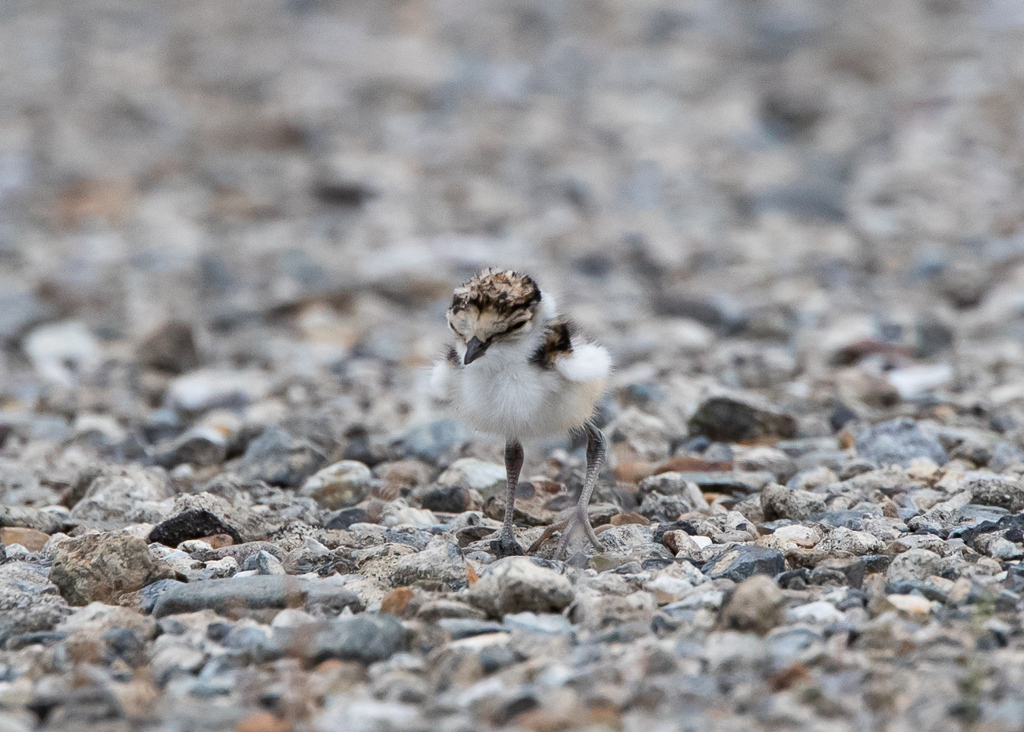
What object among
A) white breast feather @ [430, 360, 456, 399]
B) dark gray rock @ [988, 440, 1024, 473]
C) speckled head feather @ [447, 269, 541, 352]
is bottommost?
dark gray rock @ [988, 440, 1024, 473]

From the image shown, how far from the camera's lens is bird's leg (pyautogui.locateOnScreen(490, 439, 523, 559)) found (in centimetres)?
482

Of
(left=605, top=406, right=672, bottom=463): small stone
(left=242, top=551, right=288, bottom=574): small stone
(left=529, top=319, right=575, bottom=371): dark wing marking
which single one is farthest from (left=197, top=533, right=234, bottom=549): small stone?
(left=605, top=406, right=672, bottom=463): small stone

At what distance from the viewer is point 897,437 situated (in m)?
5.91

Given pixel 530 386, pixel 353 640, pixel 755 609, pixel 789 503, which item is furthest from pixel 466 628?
pixel 789 503

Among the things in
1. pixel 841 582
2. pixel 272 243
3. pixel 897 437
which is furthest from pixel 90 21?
pixel 841 582

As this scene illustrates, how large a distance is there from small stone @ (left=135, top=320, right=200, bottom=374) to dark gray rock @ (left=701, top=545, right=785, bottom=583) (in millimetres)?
4765

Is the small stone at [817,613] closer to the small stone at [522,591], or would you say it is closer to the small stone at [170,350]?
the small stone at [522,591]

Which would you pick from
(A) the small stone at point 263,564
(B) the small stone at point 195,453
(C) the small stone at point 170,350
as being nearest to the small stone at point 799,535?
(A) the small stone at point 263,564

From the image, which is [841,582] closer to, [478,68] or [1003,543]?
[1003,543]

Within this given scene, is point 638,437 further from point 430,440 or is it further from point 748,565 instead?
point 748,565

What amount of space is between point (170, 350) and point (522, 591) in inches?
188

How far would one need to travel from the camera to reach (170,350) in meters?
8.16

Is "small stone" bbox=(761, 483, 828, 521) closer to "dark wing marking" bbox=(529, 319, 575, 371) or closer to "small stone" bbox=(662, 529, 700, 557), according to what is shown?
"small stone" bbox=(662, 529, 700, 557)

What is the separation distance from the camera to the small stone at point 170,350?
320 inches
